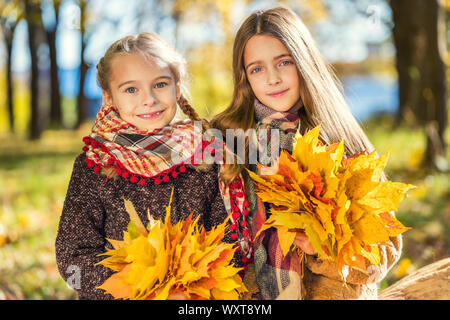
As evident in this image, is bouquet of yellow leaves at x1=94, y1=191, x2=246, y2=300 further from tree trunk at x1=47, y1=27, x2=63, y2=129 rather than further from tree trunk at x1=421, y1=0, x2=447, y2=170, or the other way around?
tree trunk at x1=47, y1=27, x2=63, y2=129

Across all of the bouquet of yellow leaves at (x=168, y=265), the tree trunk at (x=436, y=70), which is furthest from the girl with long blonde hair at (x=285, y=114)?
the tree trunk at (x=436, y=70)

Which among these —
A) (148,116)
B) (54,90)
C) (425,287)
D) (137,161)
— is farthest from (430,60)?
(54,90)

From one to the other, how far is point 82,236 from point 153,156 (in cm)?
49

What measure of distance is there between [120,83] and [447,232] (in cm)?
362

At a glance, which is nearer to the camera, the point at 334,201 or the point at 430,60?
the point at 334,201

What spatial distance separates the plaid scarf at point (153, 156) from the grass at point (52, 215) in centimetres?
113

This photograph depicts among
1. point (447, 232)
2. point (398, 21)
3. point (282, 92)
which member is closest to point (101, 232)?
point (282, 92)

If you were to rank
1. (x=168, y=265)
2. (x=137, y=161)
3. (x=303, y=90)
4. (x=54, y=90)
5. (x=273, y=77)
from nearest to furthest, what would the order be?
1. (x=168, y=265)
2. (x=137, y=161)
3. (x=273, y=77)
4. (x=303, y=90)
5. (x=54, y=90)

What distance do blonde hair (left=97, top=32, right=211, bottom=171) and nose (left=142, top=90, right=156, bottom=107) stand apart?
172 mm

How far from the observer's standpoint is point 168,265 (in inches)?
64.2

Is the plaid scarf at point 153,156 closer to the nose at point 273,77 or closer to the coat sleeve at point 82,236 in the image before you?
the coat sleeve at point 82,236

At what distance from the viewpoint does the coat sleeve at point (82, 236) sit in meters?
1.93

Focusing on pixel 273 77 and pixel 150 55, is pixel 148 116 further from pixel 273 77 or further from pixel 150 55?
pixel 273 77

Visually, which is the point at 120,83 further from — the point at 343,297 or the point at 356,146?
the point at 343,297
